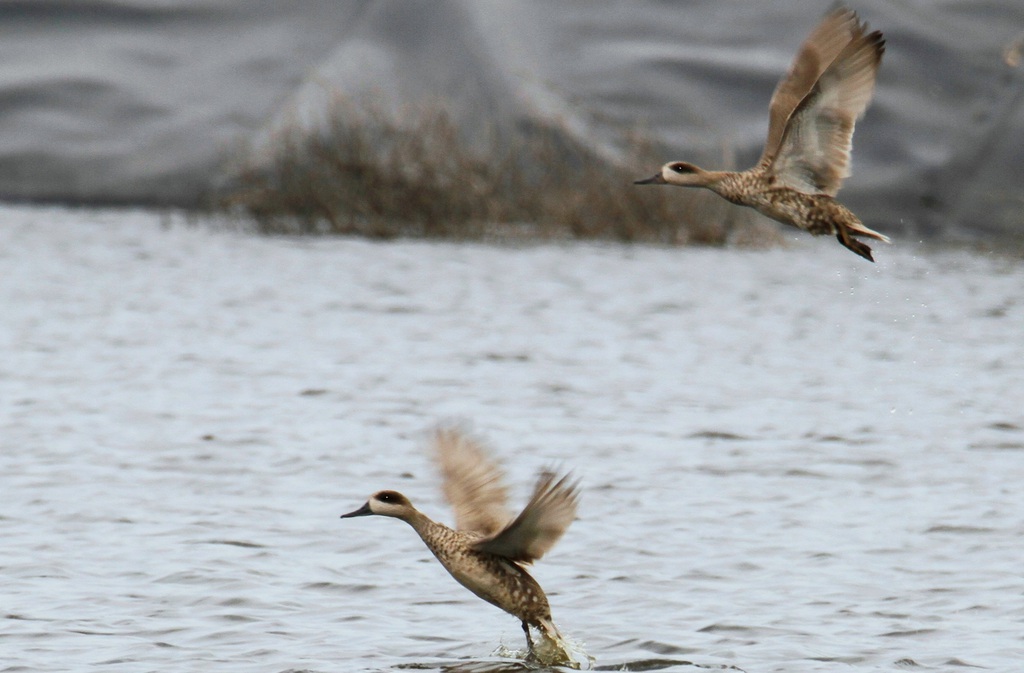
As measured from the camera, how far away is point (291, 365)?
24922 millimetres

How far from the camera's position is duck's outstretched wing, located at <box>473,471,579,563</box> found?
8656mm

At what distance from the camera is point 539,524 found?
9.10m

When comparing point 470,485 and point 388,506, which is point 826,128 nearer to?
point 470,485

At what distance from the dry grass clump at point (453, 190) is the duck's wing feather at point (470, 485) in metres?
32.5

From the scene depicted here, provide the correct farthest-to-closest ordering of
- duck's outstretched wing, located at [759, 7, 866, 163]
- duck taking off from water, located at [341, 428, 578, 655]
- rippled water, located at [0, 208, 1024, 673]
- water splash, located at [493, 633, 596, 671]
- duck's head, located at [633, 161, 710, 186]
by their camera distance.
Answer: rippled water, located at [0, 208, 1024, 673], water splash, located at [493, 633, 596, 671], duck's head, located at [633, 161, 710, 186], duck's outstretched wing, located at [759, 7, 866, 163], duck taking off from water, located at [341, 428, 578, 655]

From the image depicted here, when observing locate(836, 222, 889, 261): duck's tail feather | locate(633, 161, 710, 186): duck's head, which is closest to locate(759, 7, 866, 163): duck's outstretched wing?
locate(633, 161, 710, 186): duck's head

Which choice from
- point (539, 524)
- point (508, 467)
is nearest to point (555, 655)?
point (539, 524)

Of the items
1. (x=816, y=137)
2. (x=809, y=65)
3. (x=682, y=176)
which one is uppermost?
(x=809, y=65)

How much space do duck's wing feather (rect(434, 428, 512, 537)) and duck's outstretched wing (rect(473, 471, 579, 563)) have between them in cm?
41

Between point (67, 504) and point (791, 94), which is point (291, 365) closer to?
point (67, 504)

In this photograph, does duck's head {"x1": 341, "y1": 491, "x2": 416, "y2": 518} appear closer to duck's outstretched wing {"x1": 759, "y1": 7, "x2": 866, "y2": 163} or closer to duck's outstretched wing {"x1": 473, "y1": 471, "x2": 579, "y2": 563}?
duck's outstretched wing {"x1": 473, "y1": 471, "x2": 579, "y2": 563}

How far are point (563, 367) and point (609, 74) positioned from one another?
28179mm

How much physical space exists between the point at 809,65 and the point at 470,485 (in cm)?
284

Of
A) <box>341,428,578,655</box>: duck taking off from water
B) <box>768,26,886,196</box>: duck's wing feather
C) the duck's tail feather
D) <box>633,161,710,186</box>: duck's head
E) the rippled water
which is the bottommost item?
the rippled water
